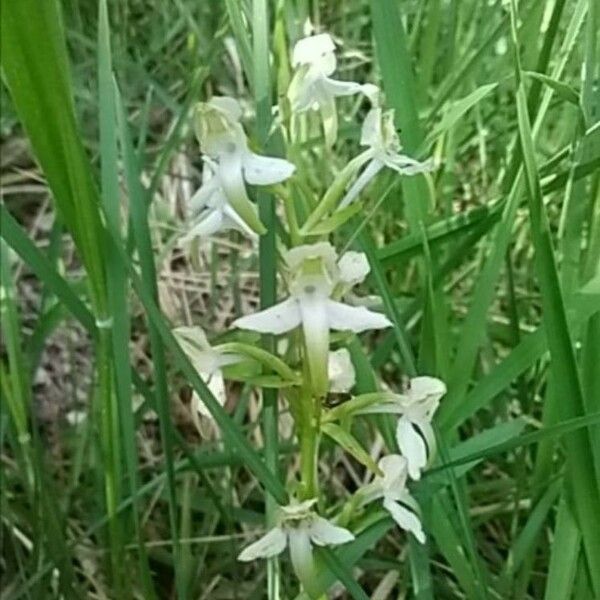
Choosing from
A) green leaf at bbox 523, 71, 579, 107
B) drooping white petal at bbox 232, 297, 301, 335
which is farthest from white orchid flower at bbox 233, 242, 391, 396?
green leaf at bbox 523, 71, 579, 107

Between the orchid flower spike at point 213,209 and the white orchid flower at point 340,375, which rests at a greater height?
the orchid flower spike at point 213,209

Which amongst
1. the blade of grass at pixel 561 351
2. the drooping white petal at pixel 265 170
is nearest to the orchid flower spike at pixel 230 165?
the drooping white petal at pixel 265 170

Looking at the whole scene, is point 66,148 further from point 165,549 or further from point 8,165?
point 8,165

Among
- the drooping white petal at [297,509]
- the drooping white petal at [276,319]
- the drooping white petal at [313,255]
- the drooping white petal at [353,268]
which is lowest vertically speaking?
the drooping white petal at [297,509]

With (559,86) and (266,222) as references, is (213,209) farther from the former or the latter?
(559,86)

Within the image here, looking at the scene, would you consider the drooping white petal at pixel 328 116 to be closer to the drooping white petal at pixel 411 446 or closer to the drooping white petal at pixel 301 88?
the drooping white petal at pixel 301 88

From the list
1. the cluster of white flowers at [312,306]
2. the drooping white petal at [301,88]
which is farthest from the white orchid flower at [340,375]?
the drooping white petal at [301,88]
